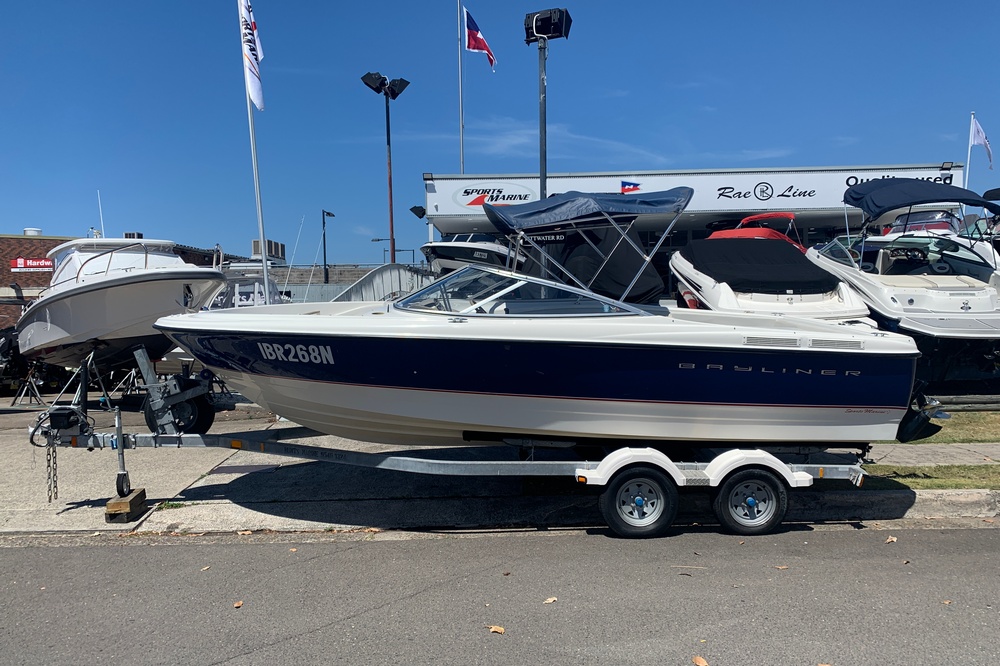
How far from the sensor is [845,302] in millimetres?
6629

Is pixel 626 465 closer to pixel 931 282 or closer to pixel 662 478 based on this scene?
pixel 662 478

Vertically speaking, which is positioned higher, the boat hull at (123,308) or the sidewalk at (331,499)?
the boat hull at (123,308)

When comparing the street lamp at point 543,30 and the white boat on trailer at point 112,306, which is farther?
the street lamp at point 543,30

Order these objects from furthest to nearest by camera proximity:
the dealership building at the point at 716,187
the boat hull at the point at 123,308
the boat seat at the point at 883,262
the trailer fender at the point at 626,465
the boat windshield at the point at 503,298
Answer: the dealership building at the point at 716,187, the boat seat at the point at 883,262, the boat hull at the point at 123,308, the boat windshield at the point at 503,298, the trailer fender at the point at 626,465

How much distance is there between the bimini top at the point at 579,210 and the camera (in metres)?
5.34

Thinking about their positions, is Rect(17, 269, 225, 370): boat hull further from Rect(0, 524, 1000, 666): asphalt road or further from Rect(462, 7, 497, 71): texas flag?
Rect(462, 7, 497, 71): texas flag

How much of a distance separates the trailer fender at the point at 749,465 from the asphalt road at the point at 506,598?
424mm

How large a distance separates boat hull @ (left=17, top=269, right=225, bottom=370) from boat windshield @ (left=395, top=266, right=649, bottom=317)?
282 cm

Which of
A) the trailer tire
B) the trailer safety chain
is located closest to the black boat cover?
the trailer tire

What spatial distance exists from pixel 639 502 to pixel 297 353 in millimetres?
2598

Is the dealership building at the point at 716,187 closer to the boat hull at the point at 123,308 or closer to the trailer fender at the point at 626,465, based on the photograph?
the boat hull at the point at 123,308

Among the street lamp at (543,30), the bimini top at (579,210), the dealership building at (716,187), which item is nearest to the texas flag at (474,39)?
the dealership building at (716,187)

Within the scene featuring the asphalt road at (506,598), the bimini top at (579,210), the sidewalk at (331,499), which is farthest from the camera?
the bimini top at (579,210)

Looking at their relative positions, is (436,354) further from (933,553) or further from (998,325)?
(998,325)
